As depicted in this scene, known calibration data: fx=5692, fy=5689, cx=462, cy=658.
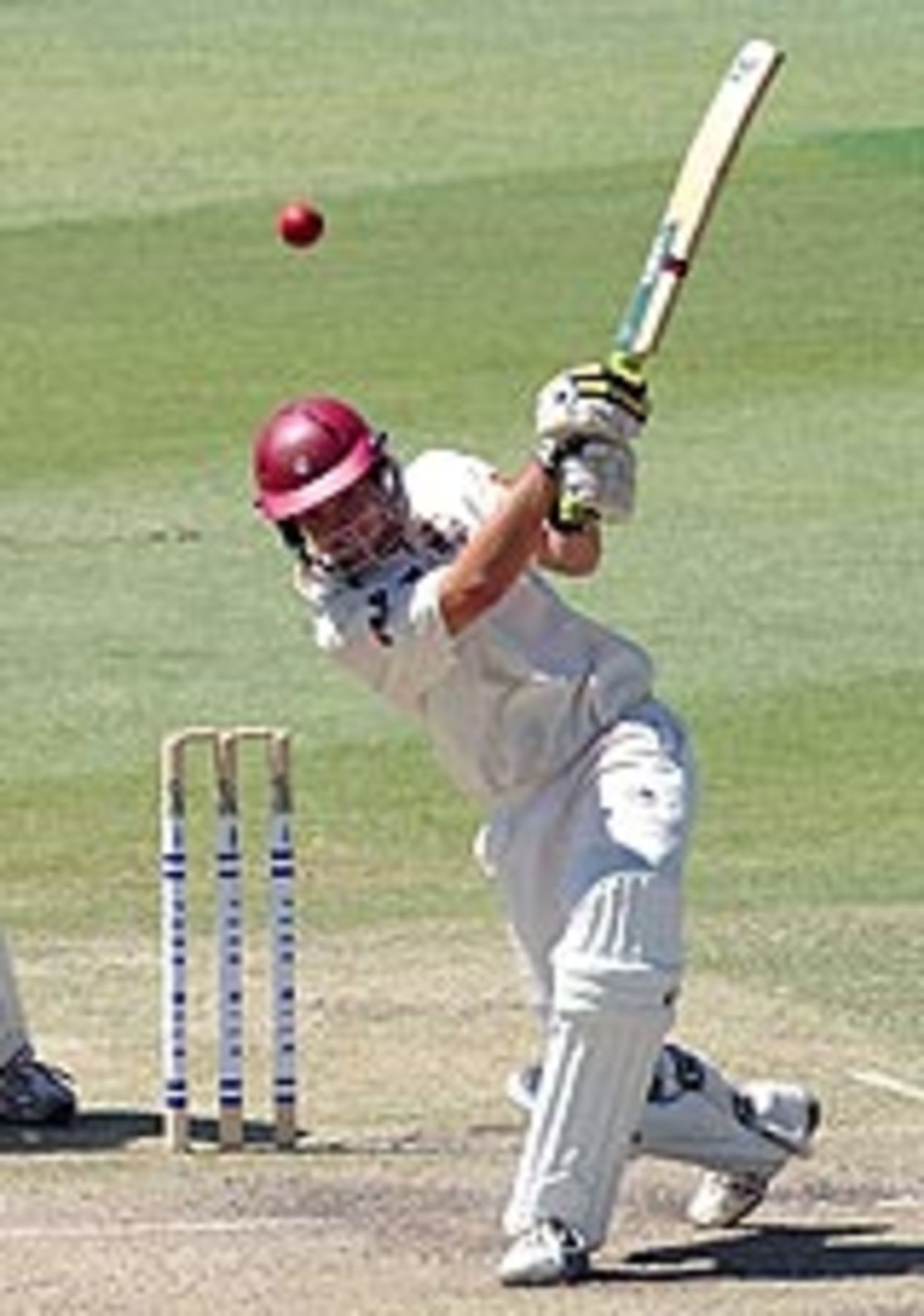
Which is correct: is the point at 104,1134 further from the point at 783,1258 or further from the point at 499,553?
the point at 499,553

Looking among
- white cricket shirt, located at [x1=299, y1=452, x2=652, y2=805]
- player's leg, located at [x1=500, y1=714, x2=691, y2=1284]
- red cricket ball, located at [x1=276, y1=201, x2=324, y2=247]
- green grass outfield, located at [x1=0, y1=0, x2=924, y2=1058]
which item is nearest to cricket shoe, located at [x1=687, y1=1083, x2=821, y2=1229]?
player's leg, located at [x1=500, y1=714, x2=691, y2=1284]

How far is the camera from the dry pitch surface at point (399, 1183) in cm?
1074

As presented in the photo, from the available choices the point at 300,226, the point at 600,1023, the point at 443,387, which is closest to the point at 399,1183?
the point at 600,1023

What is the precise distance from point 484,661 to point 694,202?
3.19 ft

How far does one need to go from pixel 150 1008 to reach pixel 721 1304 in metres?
3.65

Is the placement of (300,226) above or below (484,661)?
above

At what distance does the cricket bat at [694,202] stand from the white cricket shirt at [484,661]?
1.41 ft

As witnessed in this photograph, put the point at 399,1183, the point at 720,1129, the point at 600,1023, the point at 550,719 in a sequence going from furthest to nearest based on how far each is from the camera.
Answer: the point at 399,1183 < the point at 720,1129 < the point at 550,719 < the point at 600,1023

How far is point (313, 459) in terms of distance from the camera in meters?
11.0

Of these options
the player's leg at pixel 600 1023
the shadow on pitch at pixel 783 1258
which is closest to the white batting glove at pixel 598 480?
the player's leg at pixel 600 1023

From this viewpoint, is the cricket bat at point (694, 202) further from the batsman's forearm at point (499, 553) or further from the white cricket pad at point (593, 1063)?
the white cricket pad at point (593, 1063)

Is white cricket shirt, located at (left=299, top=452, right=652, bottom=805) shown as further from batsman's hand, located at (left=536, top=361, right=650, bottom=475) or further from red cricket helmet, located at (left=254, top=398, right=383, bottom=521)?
batsman's hand, located at (left=536, top=361, right=650, bottom=475)

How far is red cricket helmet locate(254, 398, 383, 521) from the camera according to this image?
36.0 feet

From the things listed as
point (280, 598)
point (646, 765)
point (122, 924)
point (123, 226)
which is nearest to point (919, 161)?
point (123, 226)
